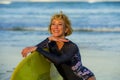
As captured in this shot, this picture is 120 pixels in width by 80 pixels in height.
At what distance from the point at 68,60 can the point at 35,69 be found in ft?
1.12

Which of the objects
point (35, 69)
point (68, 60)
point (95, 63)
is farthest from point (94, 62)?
point (68, 60)

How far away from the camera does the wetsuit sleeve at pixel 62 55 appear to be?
3.42 m

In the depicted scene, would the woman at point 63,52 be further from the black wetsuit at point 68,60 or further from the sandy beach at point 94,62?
the sandy beach at point 94,62

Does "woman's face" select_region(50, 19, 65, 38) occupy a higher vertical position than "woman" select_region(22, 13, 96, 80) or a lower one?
higher

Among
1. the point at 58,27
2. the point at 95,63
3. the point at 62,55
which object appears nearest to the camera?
the point at 62,55

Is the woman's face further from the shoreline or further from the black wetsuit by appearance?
the shoreline

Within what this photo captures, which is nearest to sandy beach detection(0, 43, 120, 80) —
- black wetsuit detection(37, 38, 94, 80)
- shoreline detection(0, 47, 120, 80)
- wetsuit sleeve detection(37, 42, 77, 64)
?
shoreline detection(0, 47, 120, 80)

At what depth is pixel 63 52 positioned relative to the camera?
11.5 feet

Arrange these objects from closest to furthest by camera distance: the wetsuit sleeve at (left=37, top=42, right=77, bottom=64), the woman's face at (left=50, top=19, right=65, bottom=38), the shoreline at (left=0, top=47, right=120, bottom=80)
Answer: the wetsuit sleeve at (left=37, top=42, right=77, bottom=64)
the woman's face at (left=50, top=19, right=65, bottom=38)
the shoreline at (left=0, top=47, right=120, bottom=80)

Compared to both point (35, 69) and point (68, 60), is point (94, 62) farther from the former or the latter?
point (68, 60)

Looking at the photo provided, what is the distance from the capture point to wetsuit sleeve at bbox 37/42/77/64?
3.42m

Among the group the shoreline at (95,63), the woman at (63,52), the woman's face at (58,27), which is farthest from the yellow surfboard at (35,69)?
the shoreline at (95,63)

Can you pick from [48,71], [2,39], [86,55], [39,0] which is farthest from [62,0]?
[48,71]

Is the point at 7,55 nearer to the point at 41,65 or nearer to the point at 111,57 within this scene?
the point at 111,57
